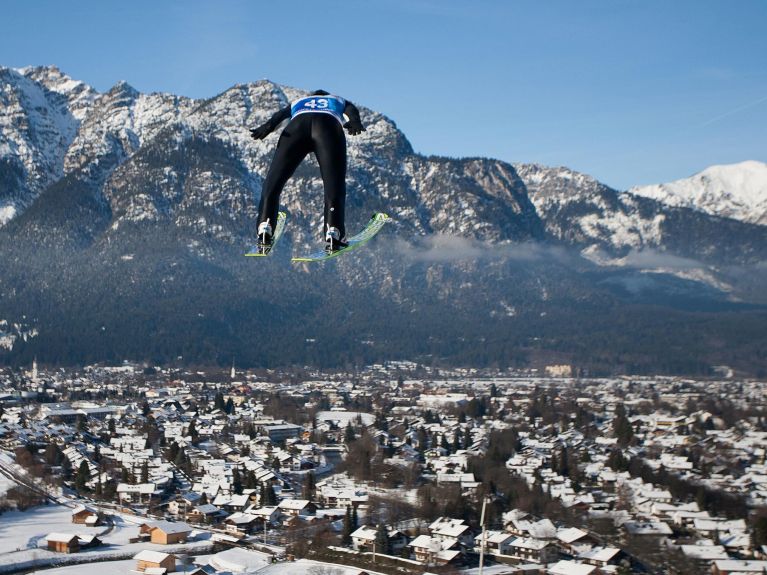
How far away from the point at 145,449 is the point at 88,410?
18.1 m

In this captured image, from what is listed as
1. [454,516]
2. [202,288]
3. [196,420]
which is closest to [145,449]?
[196,420]

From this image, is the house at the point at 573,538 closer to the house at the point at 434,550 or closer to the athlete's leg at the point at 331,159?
the house at the point at 434,550

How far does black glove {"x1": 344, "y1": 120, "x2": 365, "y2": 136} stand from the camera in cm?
1385

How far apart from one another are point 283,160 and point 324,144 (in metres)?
0.62

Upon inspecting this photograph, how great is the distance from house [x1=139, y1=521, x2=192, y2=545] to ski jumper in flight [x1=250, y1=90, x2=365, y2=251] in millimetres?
28785

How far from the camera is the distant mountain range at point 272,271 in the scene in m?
123

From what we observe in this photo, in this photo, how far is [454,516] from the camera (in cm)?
4262

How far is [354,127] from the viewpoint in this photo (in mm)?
13883

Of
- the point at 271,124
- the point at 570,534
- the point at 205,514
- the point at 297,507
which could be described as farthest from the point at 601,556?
the point at 271,124

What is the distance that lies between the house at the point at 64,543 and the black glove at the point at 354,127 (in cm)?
2888

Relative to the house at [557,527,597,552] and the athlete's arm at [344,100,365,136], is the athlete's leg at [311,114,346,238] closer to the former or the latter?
the athlete's arm at [344,100,365,136]

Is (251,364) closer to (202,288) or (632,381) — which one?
(202,288)

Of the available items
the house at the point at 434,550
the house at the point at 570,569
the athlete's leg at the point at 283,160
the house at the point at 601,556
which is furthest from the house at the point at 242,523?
the athlete's leg at the point at 283,160

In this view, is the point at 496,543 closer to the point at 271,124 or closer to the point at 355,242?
the point at 355,242
